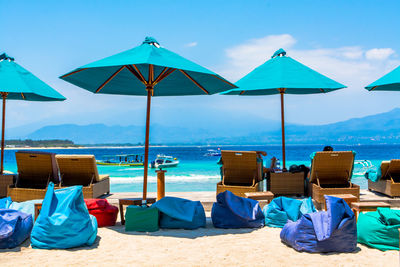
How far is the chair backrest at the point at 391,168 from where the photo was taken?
5.80m

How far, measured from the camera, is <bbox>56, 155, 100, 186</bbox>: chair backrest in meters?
5.56

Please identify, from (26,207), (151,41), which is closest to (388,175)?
Result: (151,41)

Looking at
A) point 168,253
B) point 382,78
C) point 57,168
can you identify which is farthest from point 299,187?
point 57,168

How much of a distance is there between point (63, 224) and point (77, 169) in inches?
86.3

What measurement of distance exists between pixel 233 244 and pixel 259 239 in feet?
1.21

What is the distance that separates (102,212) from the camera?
4570 mm

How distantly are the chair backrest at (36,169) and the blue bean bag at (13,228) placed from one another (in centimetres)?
167

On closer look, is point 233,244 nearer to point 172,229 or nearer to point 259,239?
point 259,239

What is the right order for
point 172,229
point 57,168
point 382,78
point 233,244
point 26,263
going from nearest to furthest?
1. point 26,263
2. point 233,244
3. point 172,229
4. point 57,168
5. point 382,78

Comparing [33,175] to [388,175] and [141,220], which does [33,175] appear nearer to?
[141,220]

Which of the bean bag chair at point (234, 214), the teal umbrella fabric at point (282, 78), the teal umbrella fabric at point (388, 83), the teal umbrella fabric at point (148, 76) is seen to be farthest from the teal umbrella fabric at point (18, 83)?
the teal umbrella fabric at point (388, 83)

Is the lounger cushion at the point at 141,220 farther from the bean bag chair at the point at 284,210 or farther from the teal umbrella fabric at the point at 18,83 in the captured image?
the teal umbrella fabric at the point at 18,83

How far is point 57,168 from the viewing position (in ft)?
18.6

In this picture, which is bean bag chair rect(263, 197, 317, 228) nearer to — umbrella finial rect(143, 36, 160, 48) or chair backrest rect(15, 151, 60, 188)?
umbrella finial rect(143, 36, 160, 48)
